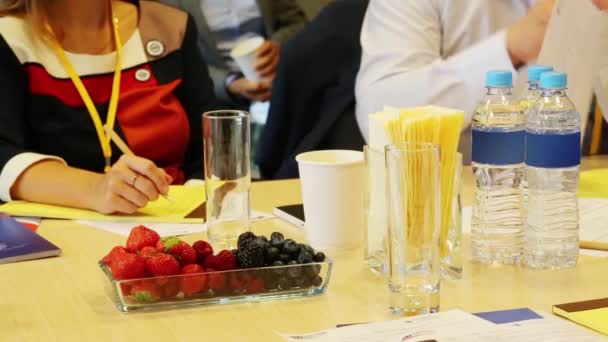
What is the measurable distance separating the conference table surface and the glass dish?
0.4 inches

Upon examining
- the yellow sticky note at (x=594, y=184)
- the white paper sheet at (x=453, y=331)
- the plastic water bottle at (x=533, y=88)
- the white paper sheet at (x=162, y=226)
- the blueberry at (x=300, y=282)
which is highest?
the plastic water bottle at (x=533, y=88)

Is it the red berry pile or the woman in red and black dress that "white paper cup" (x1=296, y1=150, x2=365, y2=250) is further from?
the woman in red and black dress

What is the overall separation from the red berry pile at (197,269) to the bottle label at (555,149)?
1.06 feet

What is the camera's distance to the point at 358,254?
4.35 ft

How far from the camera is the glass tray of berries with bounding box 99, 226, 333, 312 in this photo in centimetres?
109

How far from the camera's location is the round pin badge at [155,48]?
2.10 metres

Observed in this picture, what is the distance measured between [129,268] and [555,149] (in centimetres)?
56

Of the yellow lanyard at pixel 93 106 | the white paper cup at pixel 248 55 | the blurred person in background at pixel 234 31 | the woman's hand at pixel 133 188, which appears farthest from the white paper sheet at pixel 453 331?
the blurred person in background at pixel 234 31

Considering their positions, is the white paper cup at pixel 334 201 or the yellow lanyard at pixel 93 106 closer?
the white paper cup at pixel 334 201

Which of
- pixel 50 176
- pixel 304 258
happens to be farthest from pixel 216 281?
pixel 50 176

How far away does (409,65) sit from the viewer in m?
2.08

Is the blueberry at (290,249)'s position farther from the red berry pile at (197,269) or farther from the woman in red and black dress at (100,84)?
the woman in red and black dress at (100,84)

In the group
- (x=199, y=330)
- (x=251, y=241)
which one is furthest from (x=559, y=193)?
(x=199, y=330)

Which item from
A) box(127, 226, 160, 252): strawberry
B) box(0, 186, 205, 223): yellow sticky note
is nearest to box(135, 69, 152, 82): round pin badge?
box(0, 186, 205, 223): yellow sticky note
